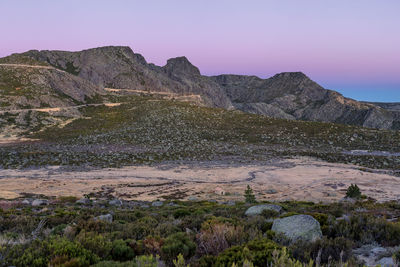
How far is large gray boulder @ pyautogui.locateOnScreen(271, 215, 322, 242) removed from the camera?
7324mm

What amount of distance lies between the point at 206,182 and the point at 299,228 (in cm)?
2162

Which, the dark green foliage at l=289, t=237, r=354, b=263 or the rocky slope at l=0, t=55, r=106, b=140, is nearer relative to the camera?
the dark green foliage at l=289, t=237, r=354, b=263

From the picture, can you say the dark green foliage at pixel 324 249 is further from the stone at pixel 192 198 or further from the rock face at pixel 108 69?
the rock face at pixel 108 69

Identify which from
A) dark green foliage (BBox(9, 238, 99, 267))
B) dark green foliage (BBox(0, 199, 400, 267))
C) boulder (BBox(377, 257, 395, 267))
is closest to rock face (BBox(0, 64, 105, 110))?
dark green foliage (BBox(0, 199, 400, 267))

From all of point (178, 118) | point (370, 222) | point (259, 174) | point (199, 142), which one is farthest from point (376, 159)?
point (178, 118)

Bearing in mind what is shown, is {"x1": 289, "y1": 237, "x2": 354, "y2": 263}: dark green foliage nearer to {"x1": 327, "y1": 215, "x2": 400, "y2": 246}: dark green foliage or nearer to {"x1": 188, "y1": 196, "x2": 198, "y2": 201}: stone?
{"x1": 327, "y1": 215, "x2": 400, "y2": 246}: dark green foliage

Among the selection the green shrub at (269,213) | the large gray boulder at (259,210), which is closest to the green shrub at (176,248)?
the green shrub at (269,213)

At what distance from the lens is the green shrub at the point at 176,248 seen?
6.45m

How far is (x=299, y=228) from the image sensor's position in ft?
25.4

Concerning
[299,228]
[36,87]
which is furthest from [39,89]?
[299,228]

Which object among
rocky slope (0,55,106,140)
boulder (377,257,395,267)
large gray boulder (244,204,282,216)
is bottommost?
large gray boulder (244,204,282,216)

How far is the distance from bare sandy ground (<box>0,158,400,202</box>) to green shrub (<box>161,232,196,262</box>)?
52.6 feet

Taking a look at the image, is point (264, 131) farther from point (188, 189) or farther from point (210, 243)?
point (210, 243)

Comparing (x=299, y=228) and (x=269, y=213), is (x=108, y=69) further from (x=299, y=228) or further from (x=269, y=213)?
(x=299, y=228)
